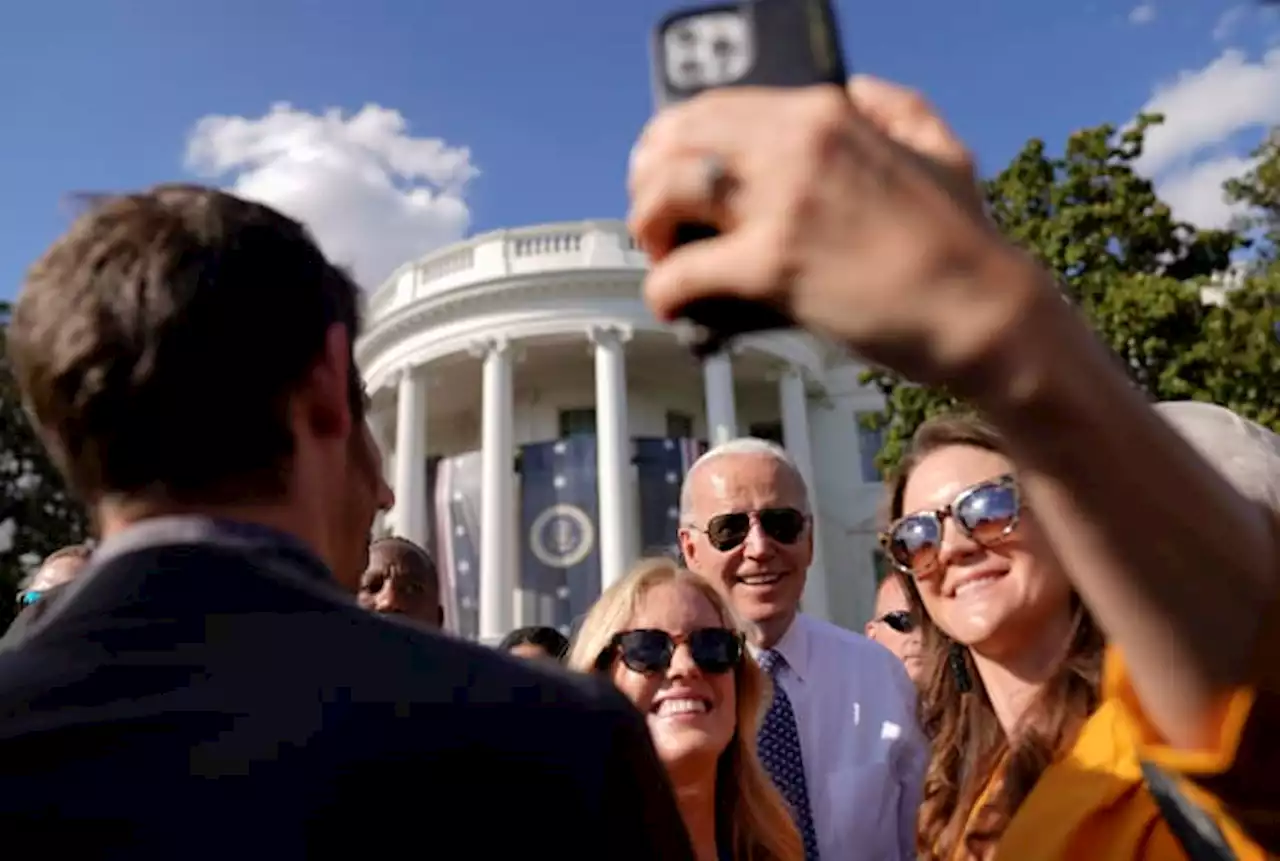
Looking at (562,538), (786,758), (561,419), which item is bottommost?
(786,758)

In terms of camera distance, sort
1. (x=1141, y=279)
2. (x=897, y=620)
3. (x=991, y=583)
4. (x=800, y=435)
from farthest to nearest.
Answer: (x=800, y=435) < (x=1141, y=279) < (x=897, y=620) < (x=991, y=583)

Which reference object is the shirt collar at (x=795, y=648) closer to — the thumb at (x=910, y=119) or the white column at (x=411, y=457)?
the thumb at (x=910, y=119)

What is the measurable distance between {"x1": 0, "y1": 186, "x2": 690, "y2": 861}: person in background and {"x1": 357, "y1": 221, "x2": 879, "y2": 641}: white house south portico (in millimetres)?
23106

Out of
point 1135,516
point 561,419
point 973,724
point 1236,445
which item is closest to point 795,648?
point 973,724

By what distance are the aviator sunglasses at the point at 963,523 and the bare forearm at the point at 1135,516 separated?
56.5 inches

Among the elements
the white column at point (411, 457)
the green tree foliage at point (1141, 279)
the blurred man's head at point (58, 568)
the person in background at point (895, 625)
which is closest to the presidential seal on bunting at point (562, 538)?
the white column at point (411, 457)

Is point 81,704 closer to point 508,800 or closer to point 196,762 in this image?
point 196,762

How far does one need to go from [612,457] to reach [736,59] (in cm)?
2568

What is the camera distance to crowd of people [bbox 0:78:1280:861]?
779 mm

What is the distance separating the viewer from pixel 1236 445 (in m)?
1.32

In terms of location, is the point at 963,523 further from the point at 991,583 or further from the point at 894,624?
the point at 894,624

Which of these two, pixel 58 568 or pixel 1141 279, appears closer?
pixel 58 568

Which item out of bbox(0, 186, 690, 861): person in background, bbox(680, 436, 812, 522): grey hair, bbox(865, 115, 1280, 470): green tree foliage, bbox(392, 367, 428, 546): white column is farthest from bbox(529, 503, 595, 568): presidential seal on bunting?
bbox(0, 186, 690, 861): person in background

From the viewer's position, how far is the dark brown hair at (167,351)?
1.49m
